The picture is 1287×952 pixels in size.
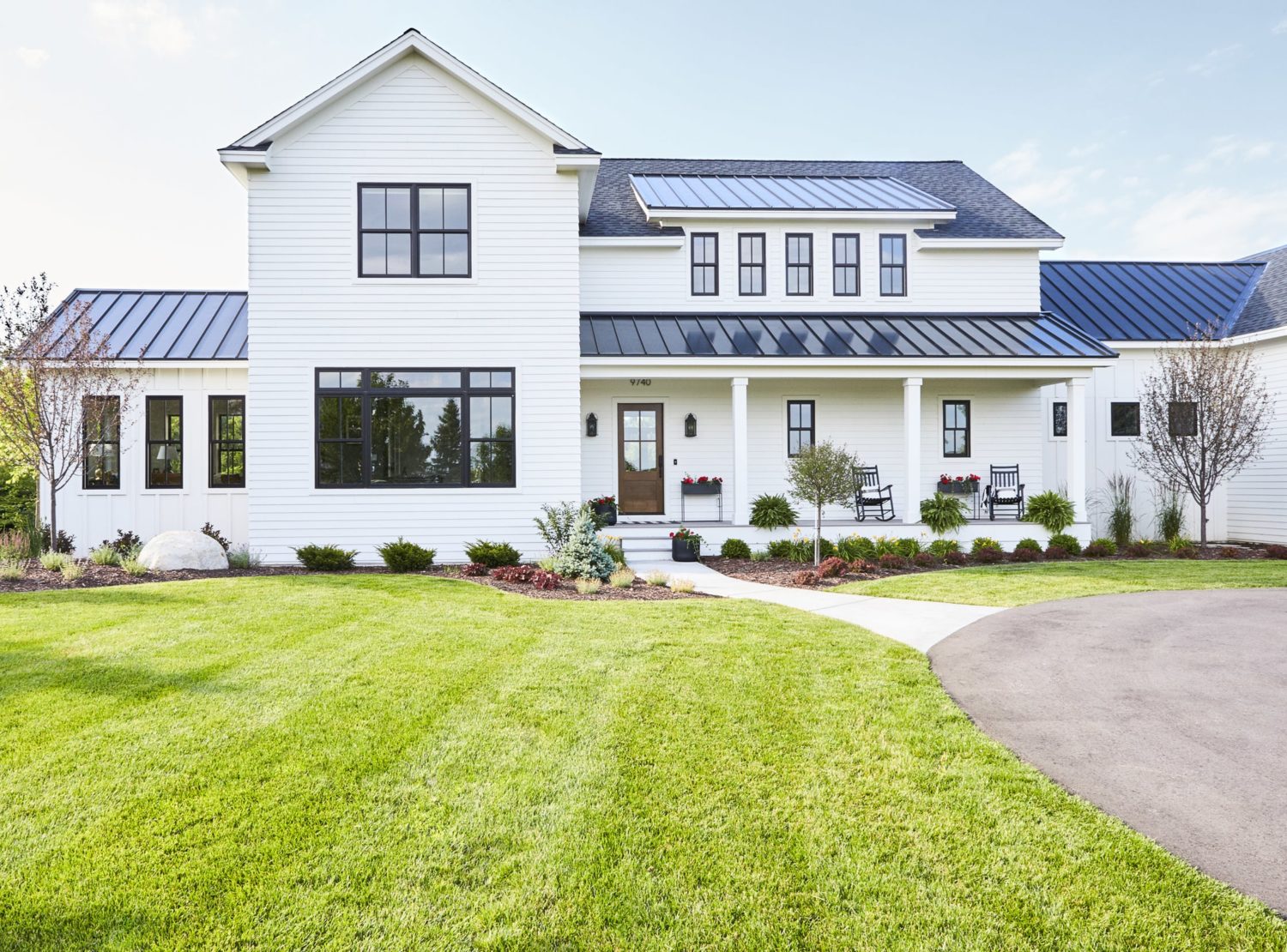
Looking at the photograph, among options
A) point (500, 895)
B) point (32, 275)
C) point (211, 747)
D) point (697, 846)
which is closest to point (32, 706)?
point (211, 747)

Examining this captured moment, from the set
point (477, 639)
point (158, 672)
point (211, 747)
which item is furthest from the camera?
point (477, 639)

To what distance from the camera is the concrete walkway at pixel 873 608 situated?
7098mm

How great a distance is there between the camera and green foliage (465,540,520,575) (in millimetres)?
11406

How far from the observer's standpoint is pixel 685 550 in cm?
1248

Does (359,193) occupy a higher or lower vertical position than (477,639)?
higher

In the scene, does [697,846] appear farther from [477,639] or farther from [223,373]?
Answer: [223,373]

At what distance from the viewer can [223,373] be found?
13773mm

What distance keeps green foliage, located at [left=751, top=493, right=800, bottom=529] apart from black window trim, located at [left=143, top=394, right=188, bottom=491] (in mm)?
10981

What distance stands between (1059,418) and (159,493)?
1898cm

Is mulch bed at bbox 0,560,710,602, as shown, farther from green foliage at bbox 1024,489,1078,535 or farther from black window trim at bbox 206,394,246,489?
green foliage at bbox 1024,489,1078,535

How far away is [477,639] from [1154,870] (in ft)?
16.4

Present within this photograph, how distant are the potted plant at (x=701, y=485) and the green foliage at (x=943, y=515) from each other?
405 centimetres

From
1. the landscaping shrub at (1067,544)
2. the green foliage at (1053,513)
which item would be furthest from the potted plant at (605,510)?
the landscaping shrub at (1067,544)

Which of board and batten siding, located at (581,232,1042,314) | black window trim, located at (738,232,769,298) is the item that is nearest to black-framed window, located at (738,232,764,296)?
black window trim, located at (738,232,769,298)
